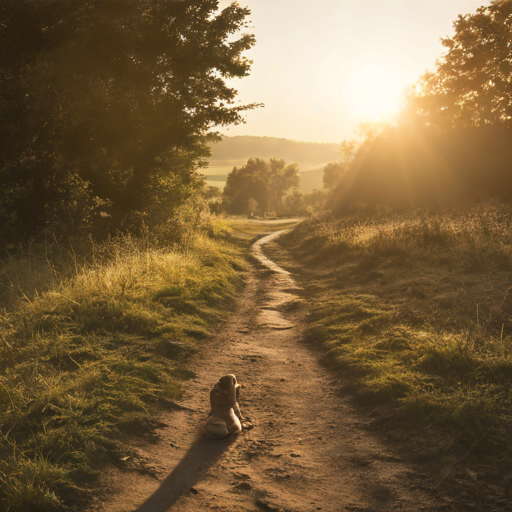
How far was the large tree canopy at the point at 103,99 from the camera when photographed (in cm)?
1124

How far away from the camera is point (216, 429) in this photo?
4.96 metres

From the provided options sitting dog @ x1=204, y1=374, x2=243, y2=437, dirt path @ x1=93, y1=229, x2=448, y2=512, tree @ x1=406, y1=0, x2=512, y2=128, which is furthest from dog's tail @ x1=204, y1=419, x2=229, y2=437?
tree @ x1=406, y1=0, x2=512, y2=128

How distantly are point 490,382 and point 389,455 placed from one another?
1.98m

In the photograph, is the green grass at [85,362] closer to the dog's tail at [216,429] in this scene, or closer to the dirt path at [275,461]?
the dirt path at [275,461]

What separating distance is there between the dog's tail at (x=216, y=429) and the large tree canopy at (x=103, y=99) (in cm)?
908

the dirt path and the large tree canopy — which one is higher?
the large tree canopy

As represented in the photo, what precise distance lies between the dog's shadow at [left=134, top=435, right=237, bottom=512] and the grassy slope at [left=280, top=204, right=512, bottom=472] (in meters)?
2.09

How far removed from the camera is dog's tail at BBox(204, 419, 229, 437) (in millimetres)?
4945

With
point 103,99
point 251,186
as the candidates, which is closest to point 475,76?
point 103,99

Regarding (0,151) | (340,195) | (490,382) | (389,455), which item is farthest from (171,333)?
(340,195)

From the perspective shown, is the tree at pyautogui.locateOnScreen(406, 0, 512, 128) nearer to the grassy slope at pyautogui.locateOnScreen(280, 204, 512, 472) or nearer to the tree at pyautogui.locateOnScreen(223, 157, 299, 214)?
the grassy slope at pyautogui.locateOnScreen(280, 204, 512, 472)

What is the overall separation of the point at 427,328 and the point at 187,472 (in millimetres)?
5357

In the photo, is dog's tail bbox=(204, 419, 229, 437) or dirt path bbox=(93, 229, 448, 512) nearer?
dirt path bbox=(93, 229, 448, 512)

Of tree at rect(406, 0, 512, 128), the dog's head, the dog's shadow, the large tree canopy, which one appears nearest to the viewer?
the dog's shadow
